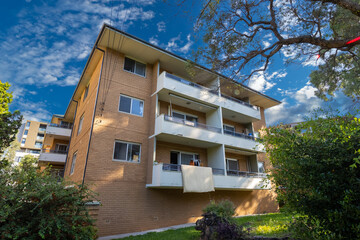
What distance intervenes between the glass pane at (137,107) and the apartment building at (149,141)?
73 mm

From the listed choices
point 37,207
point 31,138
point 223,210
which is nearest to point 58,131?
point 37,207

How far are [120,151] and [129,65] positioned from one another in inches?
249

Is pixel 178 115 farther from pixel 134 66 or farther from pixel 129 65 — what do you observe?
pixel 129 65

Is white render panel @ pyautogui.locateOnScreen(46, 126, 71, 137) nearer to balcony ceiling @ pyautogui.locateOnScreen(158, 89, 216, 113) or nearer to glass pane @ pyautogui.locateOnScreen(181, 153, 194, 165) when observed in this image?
balcony ceiling @ pyautogui.locateOnScreen(158, 89, 216, 113)

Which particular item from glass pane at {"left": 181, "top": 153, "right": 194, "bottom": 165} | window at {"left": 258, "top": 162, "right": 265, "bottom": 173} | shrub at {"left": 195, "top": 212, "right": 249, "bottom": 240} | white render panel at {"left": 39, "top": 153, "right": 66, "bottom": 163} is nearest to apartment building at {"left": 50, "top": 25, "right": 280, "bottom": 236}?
glass pane at {"left": 181, "top": 153, "right": 194, "bottom": 165}

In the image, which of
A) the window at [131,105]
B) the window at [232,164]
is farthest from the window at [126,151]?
the window at [232,164]

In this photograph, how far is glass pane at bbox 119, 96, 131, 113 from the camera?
12.8m

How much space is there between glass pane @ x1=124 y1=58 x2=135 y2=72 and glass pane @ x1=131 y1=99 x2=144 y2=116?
2.44 m

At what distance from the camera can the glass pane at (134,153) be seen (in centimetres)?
1208

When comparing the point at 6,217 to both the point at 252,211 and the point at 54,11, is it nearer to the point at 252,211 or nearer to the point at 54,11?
the point at 54,11

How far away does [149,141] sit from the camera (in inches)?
510

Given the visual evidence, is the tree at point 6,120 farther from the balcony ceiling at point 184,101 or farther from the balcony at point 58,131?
the balcony ceiling at point 184,101

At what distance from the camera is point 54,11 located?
34.7 feet

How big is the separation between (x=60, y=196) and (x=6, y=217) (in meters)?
1.28
